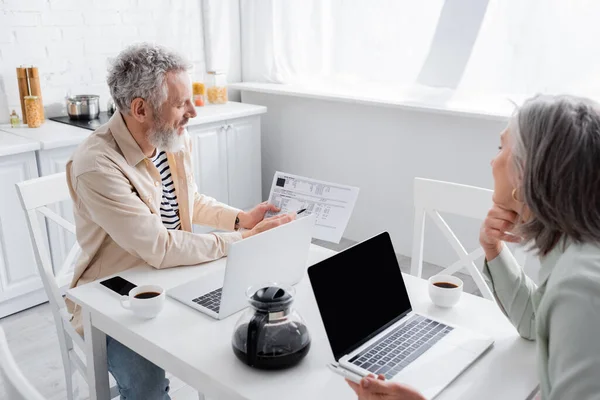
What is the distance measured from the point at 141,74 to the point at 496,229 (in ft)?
3.54

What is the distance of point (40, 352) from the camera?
2607 mm

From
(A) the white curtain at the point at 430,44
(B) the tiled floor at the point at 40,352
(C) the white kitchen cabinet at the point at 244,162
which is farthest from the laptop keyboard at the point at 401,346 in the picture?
(C) the white kitchen cabinet at the point at 244,162

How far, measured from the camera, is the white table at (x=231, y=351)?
117 cm

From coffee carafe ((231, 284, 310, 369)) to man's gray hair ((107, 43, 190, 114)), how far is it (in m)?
0.83

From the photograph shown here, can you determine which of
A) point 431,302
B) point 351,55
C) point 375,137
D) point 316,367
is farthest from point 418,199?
point 351,55

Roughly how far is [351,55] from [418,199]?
186 centimetres

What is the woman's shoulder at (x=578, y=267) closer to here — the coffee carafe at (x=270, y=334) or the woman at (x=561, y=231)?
the woman at (x=561, y=231)

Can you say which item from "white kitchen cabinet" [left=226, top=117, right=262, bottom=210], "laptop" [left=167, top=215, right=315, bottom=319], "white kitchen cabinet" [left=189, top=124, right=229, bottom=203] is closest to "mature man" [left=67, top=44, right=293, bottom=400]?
"laptop" [left=167, top=215, right=315, bottom=319]

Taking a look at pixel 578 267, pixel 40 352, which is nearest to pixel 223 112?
pixel 40 352

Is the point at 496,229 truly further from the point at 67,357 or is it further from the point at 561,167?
the point at 67,357

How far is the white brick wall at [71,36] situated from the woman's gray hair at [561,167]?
273 centimetres

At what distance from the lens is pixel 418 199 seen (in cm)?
200

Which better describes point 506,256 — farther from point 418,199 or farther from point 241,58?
point 241,58

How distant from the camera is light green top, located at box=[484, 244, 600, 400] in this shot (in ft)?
3.20
